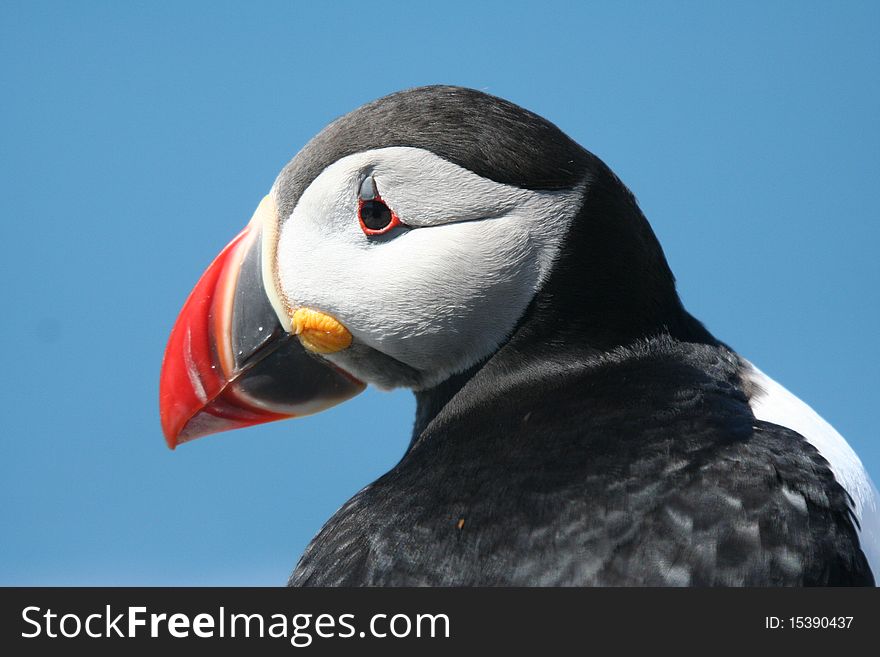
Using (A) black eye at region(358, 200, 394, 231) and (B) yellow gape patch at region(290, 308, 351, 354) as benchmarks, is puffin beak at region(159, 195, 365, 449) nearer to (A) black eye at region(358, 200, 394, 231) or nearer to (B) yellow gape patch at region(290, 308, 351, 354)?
(B) yellow gape patch at region(290, 308, 351, 354)

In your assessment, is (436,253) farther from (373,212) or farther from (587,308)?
(587,308)

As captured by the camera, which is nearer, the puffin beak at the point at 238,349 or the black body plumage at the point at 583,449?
the black body plumage at the point at 583,449

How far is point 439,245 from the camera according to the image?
3.63 m

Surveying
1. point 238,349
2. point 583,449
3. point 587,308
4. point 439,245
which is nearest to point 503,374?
point 587,308

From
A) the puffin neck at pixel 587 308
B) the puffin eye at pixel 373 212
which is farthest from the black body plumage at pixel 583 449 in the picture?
the puffin eye at pixel 373 212

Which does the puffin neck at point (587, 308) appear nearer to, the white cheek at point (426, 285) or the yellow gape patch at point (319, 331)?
the white cheek at point (426, 285)

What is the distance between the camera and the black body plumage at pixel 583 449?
2.82 meters

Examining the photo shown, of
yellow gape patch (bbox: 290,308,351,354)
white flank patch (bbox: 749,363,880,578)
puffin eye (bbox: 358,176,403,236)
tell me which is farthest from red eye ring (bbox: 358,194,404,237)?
white flank patch (bbox: 749,363,880,578)

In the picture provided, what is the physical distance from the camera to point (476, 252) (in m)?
3.62

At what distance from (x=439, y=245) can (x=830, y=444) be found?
1257 mm
